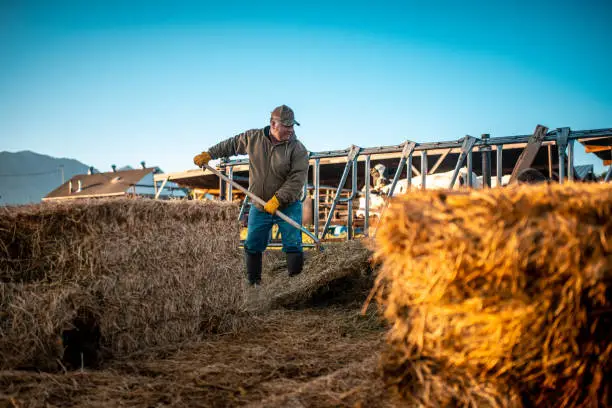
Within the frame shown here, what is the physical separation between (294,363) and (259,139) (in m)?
2.99

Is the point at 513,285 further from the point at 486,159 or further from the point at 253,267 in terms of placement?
the point at 486,159

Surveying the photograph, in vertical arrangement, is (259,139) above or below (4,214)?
above

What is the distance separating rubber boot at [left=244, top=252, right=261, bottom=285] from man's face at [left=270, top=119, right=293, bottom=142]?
1.35 m

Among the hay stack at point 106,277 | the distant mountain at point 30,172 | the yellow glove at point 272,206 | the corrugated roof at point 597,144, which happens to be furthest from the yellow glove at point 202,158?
the distant mountain at point 30,172

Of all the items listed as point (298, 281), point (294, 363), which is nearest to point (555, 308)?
point (294, 363)

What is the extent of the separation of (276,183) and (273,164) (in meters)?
0.23

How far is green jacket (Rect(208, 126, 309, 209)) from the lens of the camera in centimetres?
498

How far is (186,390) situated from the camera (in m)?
2.24

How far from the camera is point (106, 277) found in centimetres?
277

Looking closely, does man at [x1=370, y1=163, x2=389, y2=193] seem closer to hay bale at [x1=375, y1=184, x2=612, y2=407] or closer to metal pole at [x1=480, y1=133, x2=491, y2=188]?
metal pole at [x1=480, y1=133, x2=491, y2=188]

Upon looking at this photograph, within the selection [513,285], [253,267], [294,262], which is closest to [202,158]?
[253,267]

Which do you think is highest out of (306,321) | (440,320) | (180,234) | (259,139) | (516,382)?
(259,139)

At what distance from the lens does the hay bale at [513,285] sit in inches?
54.6

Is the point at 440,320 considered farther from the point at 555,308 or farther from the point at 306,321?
the point at 306,321
